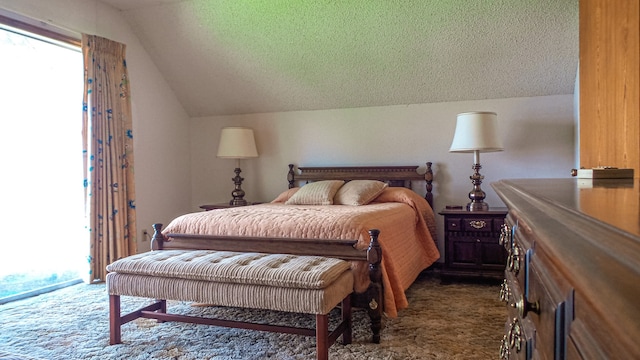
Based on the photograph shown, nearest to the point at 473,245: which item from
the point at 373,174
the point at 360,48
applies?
the point at 373,174

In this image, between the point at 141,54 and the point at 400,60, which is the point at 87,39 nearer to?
the point at 141,54

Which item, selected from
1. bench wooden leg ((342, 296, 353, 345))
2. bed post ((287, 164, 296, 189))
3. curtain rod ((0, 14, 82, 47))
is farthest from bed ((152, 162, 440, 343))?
curtain rod ((0, 14, 82, 47))

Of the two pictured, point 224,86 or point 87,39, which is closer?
point 87,39

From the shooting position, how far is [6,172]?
3377 millimetres

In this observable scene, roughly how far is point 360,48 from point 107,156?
7.94 feet

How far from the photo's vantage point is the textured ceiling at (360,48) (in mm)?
3639

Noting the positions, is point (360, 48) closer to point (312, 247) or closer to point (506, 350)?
point (312, 247)

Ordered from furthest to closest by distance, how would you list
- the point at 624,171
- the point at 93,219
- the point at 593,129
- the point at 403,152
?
the point at 403,152 → the point at 93,219 → the point at 593,129 → the point at 624,171

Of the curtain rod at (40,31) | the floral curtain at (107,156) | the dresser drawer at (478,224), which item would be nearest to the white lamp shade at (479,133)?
the dresser drawer at (478,224)

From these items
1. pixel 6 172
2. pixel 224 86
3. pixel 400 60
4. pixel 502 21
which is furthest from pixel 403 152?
pixel 6 172

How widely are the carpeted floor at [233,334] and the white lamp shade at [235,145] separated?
1827 millimetres

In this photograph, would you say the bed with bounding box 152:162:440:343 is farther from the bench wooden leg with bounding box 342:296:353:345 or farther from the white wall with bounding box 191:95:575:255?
the white wall with bounding box 191:95:575:255

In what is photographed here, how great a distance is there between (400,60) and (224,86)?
1.89 metres

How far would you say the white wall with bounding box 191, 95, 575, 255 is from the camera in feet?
13.6
